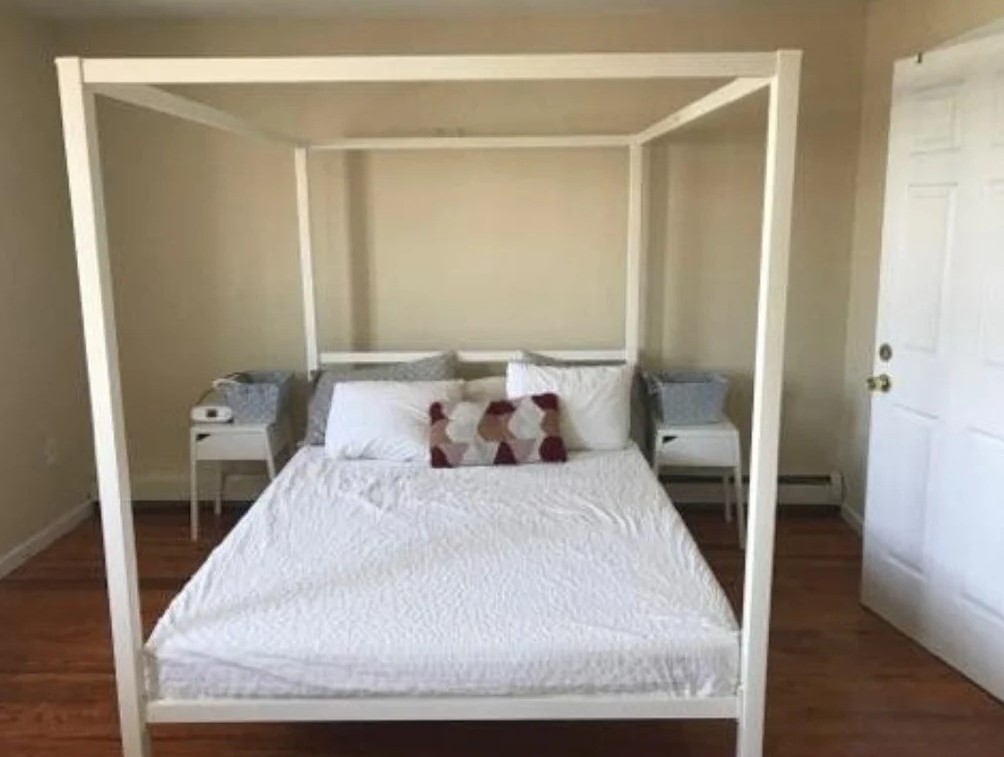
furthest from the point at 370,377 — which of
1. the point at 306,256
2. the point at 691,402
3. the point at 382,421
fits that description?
the point at 691,402

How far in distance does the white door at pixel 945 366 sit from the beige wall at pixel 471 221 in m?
1.08

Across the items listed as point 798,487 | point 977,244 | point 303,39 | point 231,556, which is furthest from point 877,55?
point 231,556

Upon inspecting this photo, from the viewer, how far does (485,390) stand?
12.0 feet

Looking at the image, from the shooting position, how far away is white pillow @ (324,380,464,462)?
3361 millimetres

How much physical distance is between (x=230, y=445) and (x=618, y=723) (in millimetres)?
2060

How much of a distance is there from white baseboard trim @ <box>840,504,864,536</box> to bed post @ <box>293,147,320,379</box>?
2501mm

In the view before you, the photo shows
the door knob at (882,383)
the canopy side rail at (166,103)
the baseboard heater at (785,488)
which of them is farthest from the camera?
the baseboard heater at (785,488)

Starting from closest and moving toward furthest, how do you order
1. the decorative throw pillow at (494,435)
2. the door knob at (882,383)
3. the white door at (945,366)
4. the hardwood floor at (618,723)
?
the hardwood floor at (618,723), the white door at (945,366), the door knob at (882,383), the decorative throw pillow at (494,435)

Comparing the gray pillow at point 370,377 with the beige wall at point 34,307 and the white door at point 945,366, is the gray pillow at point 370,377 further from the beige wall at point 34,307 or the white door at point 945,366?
the white door at point 945,366

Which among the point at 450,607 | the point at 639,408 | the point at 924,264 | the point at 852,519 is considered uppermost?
the point at 924,264

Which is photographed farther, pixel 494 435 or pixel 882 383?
pixel 494 435

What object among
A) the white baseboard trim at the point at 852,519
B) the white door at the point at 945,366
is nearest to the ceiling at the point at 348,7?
the white door at the point at 945,366

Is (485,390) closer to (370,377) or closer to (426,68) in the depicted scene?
(370,377)

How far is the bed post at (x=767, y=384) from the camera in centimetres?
168
